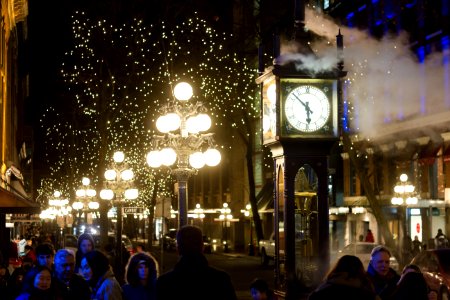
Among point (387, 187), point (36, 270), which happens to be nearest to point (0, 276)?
point (36, 270)

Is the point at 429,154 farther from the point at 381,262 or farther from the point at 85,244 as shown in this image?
the point at 381,262

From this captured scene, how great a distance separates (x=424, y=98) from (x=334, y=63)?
78.9ft

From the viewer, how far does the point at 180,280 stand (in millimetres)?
5406

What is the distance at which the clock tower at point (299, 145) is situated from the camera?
10617mm

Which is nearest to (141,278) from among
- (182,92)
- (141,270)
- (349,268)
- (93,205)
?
(141,270)

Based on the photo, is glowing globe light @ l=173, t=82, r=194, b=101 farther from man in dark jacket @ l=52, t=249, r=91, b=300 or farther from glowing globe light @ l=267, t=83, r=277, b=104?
man in dark jacket @ l=52, t=249, r=91, b=300

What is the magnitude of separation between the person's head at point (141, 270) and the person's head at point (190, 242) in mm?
2539

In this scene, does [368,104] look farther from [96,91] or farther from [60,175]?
[60,175]

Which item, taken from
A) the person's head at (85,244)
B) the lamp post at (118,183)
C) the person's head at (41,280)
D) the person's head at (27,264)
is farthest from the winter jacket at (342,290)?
the lamp post at (118,183)

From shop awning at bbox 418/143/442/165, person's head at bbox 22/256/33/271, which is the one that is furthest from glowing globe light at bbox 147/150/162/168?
shop awning at bbox 418/143/442/165

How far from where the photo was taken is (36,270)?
25.6 feet

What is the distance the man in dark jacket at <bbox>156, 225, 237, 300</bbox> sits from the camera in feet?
17.7

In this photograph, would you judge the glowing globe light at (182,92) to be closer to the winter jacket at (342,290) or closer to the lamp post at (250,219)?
the winter jacket at (342,290)

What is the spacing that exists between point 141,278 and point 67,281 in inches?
39.8
